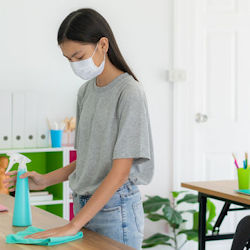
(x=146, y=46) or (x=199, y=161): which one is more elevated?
(x=146, y=46)

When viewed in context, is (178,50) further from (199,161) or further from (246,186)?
(246,186)

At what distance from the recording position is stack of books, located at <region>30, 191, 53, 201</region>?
11.4 feet

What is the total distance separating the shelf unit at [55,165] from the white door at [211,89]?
3.31ft

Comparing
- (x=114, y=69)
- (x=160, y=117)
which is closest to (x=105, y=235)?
(x=114, y=69)

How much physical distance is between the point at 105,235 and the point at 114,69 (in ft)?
1.74

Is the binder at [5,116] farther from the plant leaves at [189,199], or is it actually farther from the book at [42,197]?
the plant leaves at [189,199]

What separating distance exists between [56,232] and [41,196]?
202cm

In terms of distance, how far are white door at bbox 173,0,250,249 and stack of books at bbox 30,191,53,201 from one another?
1.12 meters

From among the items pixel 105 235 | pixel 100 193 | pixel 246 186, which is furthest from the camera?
pixel 246 186

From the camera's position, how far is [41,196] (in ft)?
11.5

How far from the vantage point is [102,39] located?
165 cm

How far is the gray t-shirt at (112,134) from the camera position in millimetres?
1597

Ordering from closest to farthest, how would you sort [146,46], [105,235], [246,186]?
1. [105,235]
2. [246,186]
3. [146,46]

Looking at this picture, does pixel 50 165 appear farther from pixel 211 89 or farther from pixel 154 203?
pixel 211 89
